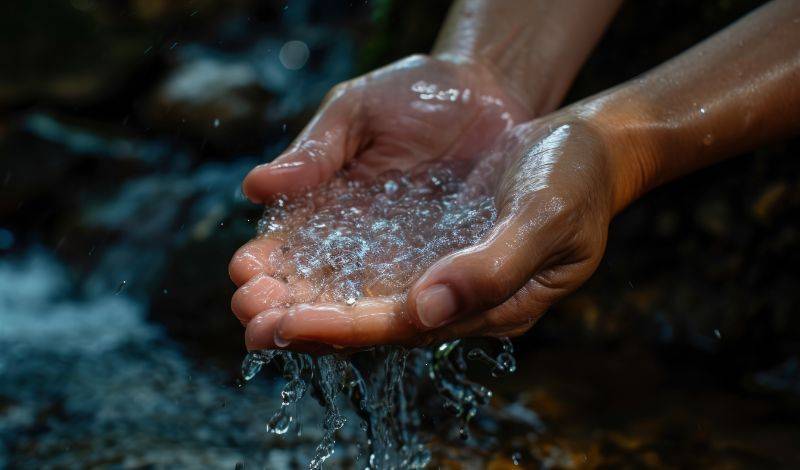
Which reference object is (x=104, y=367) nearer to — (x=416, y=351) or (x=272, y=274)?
(x=416, y=351)

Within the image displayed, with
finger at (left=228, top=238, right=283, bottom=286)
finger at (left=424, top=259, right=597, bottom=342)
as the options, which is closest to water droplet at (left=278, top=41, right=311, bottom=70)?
finger at (left=228, top=238, right=283, bottom=286)

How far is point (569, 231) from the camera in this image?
74.8 inches

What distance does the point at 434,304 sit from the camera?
161cm

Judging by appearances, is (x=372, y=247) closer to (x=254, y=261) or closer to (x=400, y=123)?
(x=254, y=261)

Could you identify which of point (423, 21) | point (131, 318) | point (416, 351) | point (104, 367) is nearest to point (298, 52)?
point (423, 21)

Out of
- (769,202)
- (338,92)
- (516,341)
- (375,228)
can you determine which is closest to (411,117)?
(338,92)

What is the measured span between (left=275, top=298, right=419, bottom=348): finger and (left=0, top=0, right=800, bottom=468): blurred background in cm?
152

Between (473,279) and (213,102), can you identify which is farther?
(213,102)

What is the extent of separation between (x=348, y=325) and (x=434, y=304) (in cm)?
22

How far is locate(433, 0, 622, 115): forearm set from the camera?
9.97 ft

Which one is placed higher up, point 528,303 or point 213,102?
point 528,303

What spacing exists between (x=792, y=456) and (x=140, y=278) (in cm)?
398

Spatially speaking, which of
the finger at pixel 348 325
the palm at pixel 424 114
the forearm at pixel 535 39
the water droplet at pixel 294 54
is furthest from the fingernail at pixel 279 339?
the water droplet at pixel 294 54

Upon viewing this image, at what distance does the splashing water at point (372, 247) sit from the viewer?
6.61 feet
